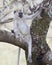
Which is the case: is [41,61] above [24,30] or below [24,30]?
below

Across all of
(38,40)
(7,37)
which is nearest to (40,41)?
(38,40)

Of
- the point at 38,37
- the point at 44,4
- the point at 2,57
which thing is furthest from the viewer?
the point at 2,57

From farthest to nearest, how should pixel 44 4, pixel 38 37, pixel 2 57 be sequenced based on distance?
pixel 2 57
pixel 38 37
pixel 44 4

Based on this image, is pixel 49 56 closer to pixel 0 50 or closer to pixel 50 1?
pixel 50 1

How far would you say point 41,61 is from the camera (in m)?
0.86

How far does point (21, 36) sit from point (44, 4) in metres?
0.13

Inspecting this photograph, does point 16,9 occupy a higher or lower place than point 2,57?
higher

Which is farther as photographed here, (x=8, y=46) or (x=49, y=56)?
(x=8, y=46)

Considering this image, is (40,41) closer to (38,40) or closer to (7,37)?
(38,40)

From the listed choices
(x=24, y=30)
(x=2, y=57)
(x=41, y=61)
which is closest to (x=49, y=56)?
(x=41, y=61)

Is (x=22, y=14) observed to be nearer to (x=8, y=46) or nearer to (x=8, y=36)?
(x=8, y=36)

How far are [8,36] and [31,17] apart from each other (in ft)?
0.37

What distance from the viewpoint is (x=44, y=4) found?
714 millimetres

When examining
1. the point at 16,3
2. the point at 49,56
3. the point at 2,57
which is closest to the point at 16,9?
the point at 16,3
